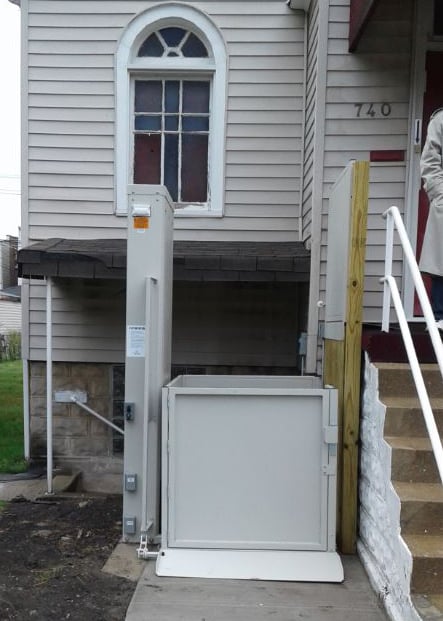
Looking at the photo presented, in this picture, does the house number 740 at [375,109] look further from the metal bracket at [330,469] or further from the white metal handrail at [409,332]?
the metal bracket at [330,469]

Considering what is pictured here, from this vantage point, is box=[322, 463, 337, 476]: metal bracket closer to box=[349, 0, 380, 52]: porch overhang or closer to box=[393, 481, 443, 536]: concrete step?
box=[393, 481, 443, 536]: concrete step

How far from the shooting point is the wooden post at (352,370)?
11.3 ft

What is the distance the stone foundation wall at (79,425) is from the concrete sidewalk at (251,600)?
3101 mm

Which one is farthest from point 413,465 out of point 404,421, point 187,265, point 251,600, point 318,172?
point 187,265

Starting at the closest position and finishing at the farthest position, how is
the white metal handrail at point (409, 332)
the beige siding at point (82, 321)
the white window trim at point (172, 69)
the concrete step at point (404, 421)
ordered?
1. the white metal handrail at point (409, 332)
2. the concrete step at point (404, 421)
3. the white window trim at point (172, 69)
4. the beige siding at point (82, 321)

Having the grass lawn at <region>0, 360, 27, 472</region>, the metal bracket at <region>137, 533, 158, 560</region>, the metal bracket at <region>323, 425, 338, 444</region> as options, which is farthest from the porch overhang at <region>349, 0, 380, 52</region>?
the grass lawn at <region>0, 360, 27, 472</region>

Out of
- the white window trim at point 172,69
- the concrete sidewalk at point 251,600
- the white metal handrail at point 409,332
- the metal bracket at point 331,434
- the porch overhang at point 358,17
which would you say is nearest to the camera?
the white metal handrail at point 409,332

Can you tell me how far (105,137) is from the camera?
19.8ft

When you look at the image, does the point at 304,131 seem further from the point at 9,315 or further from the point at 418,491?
the point at 9,315

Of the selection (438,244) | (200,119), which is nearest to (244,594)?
(438,244)

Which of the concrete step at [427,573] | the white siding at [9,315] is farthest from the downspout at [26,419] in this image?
the white siding at [9,315]

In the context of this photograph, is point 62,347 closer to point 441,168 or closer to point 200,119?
point 200,119

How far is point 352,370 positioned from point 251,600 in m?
1.51

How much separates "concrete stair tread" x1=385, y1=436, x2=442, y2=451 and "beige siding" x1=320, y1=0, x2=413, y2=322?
166 cm
